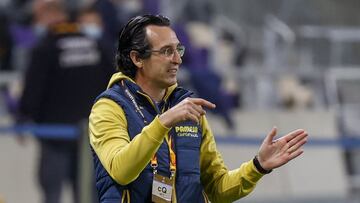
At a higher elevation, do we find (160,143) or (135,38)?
(135,38)

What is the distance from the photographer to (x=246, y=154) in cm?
1387

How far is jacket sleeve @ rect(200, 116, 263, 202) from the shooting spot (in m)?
5.68

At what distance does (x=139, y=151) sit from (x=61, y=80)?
5.28m

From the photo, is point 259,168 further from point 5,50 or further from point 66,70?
point 5,50

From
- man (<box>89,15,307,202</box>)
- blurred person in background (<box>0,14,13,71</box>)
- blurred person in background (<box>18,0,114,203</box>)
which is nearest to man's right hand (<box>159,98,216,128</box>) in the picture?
man (<box>89,15,307,202</box>)

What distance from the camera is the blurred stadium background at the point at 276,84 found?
1378cm

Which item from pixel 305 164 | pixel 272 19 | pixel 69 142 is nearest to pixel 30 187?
pixel 69 142

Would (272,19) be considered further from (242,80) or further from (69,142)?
(69,142)

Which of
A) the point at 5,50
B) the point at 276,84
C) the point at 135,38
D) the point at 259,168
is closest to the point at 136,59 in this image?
the point at 135,38

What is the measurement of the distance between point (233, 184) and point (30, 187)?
7543 mm

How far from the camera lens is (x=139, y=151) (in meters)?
5.14

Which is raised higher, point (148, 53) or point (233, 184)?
point (148, 53)

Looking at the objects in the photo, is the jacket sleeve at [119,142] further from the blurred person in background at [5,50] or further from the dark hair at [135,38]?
the blurred person in background at [5,50]

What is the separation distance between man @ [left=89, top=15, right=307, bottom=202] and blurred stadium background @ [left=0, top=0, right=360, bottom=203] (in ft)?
19.4
